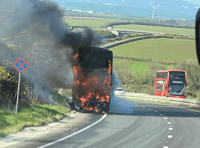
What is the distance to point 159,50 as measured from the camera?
295 ft

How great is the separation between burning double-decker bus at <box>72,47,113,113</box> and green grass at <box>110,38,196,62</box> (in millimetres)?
57882

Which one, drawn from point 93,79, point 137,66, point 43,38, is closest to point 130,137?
point 93,79

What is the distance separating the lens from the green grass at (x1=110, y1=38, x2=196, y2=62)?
8262 cm

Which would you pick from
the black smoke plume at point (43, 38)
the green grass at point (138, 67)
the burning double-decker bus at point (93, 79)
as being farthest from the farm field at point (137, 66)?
the burning double-decker bus at point (93, 79)

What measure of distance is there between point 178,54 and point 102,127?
70415 millimetres

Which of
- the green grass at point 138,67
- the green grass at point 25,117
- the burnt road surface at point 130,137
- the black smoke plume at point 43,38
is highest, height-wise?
the black smoke plume at point 43,38

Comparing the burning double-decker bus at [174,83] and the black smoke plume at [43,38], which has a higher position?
the black smoke plume at [43,38]

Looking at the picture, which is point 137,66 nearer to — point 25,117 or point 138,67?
point 138,67

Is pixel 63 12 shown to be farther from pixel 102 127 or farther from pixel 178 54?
pixel 178 54

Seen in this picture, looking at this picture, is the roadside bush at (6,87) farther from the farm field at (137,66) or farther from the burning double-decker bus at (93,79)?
the farm field at (137,66)

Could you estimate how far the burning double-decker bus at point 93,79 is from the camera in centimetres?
2234

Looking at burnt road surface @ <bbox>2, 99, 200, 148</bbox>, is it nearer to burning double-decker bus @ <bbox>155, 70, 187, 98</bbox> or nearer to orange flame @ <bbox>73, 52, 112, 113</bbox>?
orange flame @ <bbox>73, 52, 112, 113</bbox>

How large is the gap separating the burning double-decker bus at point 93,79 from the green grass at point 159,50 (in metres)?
57.9

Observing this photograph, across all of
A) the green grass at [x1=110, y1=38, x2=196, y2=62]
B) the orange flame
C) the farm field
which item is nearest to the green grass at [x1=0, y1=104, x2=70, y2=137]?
the orange flame
